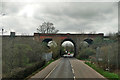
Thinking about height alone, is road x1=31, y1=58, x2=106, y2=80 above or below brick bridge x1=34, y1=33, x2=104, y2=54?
below

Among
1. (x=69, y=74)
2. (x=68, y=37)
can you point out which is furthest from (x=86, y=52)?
(x=69, y=74)

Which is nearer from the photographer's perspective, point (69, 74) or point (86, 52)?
point (69, 74)

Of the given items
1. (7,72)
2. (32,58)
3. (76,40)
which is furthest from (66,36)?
(7,72)

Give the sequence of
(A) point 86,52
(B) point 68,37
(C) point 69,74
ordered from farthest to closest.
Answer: (B) point 68,37, (A) point 86,52, (C) point 69,74

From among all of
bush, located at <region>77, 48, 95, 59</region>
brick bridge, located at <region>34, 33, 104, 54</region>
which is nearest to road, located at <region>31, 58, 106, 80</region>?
bush, located at <region>77, 48, 95, 59</region>

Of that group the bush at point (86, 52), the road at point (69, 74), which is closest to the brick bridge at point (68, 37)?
the bush at point (86, 52)

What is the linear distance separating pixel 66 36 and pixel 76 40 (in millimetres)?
4536

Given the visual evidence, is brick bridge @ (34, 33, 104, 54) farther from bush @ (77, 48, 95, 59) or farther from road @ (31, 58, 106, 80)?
road @ (31, 58, 106, 80)

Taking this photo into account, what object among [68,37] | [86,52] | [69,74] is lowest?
[69,74]

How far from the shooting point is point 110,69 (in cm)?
2472

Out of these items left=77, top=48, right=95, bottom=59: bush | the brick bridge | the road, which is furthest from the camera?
the brick bridge

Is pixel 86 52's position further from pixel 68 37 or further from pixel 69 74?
pixel 69 74

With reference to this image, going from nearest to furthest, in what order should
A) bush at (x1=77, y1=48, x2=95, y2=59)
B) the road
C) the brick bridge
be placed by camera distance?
the road
bush at (x1=77, y1=48, x2=95, y2=59)
the brick bridge

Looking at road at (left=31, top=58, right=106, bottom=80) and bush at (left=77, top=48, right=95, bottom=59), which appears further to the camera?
bush at (left=77, top=48, right=95, bottom=59)
